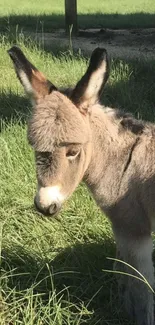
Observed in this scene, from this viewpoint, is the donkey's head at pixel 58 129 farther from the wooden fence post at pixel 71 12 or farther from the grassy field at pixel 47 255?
the wooden fence post at pixel 71 12

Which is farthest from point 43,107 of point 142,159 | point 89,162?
point 142,159

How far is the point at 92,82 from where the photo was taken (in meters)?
2.66

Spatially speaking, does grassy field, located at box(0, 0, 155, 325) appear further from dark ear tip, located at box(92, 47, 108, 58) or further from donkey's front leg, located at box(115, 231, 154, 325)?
dark ear tip, located at box(92, 47, 108, 58)

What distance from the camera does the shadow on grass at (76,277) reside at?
129 inches

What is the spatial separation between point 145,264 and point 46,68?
570 centimetres

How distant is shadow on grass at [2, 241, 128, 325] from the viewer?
327cm

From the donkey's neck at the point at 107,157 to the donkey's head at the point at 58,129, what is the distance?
18 cm

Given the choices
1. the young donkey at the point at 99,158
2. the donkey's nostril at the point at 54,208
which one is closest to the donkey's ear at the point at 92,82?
the young donkey at the point at 99,158

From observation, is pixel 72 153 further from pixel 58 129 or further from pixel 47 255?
pixel 47 255

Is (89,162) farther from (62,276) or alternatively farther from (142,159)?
(62,276)

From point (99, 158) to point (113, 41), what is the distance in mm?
10133

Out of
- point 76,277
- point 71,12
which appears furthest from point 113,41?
point 76,277

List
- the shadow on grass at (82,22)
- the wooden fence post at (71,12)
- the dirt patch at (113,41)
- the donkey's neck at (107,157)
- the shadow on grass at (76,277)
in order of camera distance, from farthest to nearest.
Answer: the shadow on grass at (82,22) < the wooden fence post at (71,12) < the dirt patch at (113,41) < the shadow on grass at (76,277) < the donkey's neck at (107,157)

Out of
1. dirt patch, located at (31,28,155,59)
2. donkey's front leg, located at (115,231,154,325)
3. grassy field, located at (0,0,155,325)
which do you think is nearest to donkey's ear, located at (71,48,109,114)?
donkey's front leg, located at (115,231,154,325)
